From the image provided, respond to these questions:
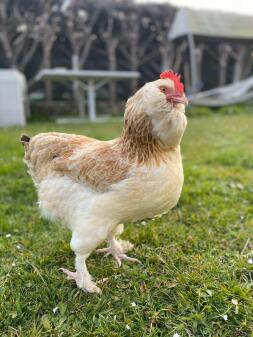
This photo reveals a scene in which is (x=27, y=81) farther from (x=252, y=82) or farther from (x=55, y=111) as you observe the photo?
(x=252, y=82)

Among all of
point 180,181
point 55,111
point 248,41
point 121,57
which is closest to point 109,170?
point 180,181

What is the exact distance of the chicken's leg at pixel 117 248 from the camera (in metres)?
2.66

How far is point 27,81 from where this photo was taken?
1516cm

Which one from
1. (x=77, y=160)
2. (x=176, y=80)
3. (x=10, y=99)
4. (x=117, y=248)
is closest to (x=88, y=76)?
(x=10, y=99)

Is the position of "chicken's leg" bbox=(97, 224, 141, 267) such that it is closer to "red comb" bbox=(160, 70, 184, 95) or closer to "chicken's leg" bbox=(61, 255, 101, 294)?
"chicken's leg" bbox=(61, 255, 101, 294)

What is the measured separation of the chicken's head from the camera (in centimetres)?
196

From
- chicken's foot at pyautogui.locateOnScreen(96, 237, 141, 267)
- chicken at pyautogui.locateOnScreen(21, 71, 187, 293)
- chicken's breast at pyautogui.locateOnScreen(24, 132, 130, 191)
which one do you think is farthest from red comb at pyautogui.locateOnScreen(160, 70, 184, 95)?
chicken's foot at pyautogui.locateOnScreen(96, 237, 141, 267)

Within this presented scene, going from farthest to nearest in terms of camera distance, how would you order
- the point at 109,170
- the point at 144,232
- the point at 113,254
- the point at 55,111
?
the point at 55,111 → the point at 144,232 → the point at 113,254 → the point at 109,170

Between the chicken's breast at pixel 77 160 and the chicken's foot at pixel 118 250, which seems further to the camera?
the chicken's foot at pixel 118 250

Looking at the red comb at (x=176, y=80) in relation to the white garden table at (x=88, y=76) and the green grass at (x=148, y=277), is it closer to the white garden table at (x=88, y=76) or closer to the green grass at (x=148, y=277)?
the green grass at (x=148, y=277)

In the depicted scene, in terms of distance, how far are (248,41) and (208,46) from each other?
6.59 ft

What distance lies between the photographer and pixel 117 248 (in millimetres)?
2721

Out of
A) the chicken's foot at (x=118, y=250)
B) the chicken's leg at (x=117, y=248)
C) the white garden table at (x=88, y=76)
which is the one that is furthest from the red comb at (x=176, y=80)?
the white garden table at (x=88, y=76)

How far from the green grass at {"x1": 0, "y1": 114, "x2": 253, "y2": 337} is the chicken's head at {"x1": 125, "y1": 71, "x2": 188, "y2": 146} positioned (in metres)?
1.03
